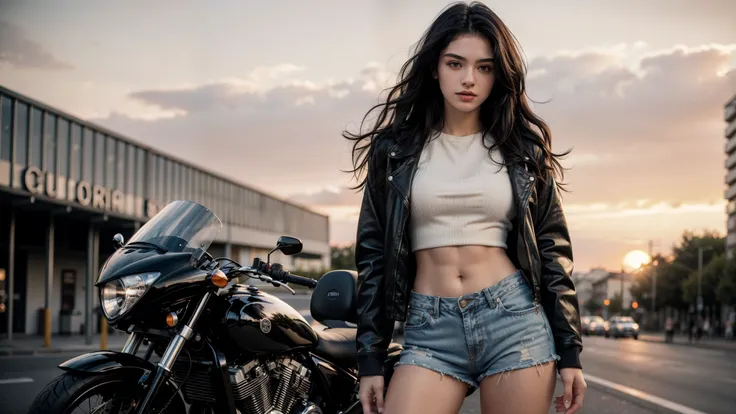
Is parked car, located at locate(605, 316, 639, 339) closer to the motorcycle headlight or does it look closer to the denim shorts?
the motorcycle headlight

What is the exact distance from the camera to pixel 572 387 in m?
2.83

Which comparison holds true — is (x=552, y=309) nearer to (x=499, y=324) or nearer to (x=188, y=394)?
(x=499, y=324)

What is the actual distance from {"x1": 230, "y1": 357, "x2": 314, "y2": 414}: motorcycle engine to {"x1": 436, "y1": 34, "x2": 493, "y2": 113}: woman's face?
5.27ft

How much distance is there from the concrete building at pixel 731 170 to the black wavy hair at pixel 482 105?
8338cm

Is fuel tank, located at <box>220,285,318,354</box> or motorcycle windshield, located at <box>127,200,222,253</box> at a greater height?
motorcycle windshield, located at <box>127,200,222,253</box>

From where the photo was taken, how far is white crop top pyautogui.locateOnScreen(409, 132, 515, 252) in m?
2.88

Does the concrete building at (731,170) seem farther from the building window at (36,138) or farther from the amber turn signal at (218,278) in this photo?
the amber turn signal at (218,278)

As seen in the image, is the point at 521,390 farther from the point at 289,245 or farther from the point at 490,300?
the point at 289,245

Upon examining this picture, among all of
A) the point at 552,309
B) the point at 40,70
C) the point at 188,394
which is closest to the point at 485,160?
the point at 552,309

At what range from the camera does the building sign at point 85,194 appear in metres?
26.0

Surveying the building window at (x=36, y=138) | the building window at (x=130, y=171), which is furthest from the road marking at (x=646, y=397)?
the building window at (x=130, y=171)

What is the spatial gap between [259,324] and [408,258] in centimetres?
122

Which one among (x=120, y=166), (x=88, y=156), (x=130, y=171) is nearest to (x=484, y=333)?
(x=88, y=156)

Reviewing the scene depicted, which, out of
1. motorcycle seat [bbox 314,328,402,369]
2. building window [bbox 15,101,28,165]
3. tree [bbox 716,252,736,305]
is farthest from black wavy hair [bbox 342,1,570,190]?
tree [bbox 716,252,736,305]
